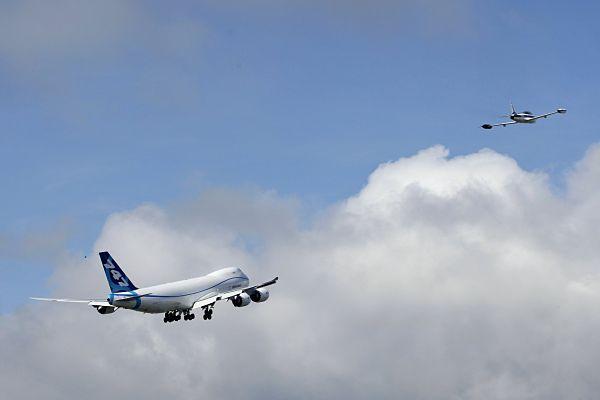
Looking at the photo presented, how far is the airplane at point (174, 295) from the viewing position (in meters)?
175

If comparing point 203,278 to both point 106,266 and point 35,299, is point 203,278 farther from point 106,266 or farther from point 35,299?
point 35,299

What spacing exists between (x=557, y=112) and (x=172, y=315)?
3404 inches

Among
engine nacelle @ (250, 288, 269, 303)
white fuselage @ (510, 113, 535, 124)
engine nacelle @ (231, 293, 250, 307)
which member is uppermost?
white fuselage @ (510, 113, 535, 124)

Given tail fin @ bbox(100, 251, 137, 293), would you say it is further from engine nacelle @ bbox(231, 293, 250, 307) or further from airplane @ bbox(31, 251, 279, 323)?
engine nacelle @ bbox(231, 293, 250, 307)

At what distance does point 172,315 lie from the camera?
7323 inches

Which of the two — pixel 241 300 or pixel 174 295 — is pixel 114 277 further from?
pixel 241 300

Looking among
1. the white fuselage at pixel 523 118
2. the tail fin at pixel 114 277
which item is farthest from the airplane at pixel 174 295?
the white fuselage at pixel 523 118

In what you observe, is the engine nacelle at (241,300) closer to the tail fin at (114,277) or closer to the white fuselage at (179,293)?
the white fuselage at (179,293)

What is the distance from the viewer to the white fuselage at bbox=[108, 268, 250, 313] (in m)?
175

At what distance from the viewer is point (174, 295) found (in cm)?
18150

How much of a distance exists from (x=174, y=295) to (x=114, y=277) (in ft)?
38.9

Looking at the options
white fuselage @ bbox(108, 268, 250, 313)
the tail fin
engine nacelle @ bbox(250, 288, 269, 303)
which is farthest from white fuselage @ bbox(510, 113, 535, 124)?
the tail fin

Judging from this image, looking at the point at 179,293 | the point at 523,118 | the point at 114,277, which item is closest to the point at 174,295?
the point at 179,293

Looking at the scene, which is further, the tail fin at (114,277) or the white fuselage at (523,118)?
the tail fin at (114,277)
